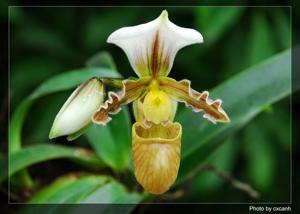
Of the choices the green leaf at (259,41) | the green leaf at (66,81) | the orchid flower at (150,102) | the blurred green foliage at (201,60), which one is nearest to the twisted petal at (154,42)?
the orchid flower at (150,102)

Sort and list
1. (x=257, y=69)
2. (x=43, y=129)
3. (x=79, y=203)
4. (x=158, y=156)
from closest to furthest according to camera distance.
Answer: (x=158, y=156), (x=79, y=203), (x=257, y=69), (x=43, y=129)

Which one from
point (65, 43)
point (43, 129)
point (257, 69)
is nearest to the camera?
point (257, 69)

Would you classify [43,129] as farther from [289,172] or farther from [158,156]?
[158,156]

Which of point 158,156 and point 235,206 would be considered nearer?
point 158,156

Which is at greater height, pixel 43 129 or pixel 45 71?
pixel 45 71

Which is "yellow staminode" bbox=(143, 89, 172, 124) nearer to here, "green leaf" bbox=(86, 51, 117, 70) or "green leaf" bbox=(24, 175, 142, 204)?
"green leaf" bbox=(24, 175, 142, 204)

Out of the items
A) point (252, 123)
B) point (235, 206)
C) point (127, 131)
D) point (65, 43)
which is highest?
point (65, 43)

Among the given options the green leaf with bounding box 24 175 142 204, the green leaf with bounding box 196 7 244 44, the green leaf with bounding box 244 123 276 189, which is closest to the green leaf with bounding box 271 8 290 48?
the green leaf with bounding box 196 7 244 44

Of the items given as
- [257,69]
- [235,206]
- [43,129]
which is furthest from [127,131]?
[235,206]
